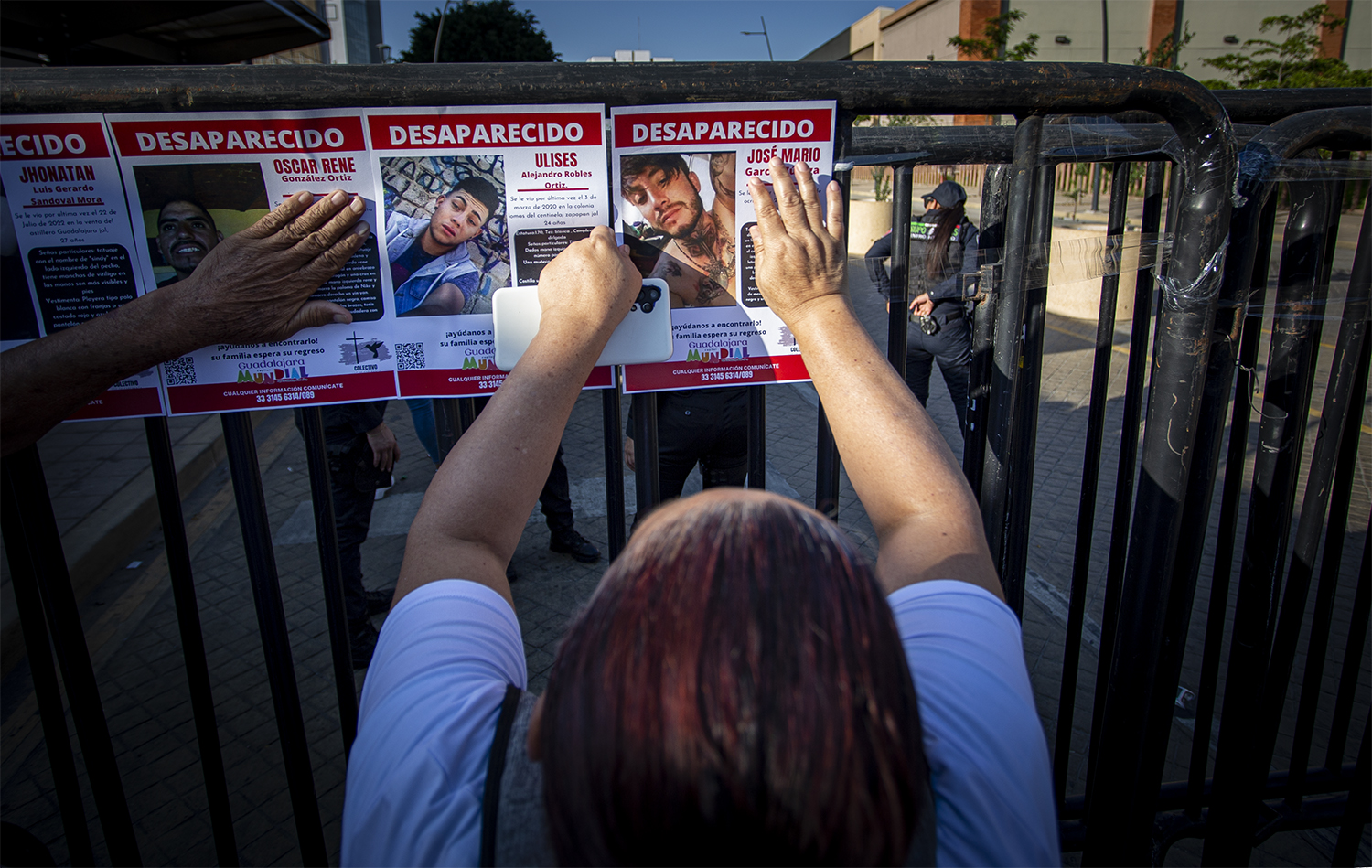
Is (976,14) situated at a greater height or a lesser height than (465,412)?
greater

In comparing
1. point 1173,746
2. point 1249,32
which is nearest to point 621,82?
point 1173,746

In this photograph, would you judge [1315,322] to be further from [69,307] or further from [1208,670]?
[69,307]

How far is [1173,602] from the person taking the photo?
1556mm

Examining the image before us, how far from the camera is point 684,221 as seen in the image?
4.45 ft

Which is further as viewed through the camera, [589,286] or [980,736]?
[589,286]

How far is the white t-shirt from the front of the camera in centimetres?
83

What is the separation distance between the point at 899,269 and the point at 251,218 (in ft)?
3.96

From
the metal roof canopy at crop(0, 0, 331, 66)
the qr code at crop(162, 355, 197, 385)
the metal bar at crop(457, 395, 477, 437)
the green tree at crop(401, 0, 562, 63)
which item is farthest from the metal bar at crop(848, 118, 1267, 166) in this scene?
the green tree at crop(401, 0, 562, 63)

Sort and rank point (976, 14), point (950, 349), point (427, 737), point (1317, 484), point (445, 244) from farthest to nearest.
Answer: point (976, 14) < point (950, 349) < point (1317, 484) < point (445, 244) < point (427, 737)

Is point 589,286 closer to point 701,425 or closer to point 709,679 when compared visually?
point 709,679

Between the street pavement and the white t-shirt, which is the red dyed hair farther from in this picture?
the street pavement

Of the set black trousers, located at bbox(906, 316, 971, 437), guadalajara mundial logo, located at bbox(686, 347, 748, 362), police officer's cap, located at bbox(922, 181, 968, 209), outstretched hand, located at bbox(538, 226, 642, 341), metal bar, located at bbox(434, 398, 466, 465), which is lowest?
black trousers, located at bbox(906, 316, 971, 437)

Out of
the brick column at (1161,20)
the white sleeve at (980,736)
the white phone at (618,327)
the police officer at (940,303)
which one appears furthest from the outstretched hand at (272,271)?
the brick column at (1161,20)

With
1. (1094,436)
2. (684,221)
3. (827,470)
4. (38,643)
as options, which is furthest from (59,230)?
(1094,436)
